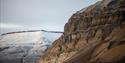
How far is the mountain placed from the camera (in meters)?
69.6

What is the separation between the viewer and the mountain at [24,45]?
6956 cm

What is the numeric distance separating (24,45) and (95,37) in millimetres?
55791

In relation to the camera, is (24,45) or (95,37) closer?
(95,37)

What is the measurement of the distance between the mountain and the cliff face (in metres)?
34.9

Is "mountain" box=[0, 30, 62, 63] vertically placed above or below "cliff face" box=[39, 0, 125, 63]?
below

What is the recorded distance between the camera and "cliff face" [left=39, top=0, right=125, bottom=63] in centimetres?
1895

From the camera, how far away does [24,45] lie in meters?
79.5

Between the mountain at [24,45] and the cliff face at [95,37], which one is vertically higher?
the cliff face at [95,37]

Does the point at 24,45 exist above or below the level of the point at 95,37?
below

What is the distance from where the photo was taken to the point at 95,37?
25484 mm

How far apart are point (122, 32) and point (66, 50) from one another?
10045 millimetres

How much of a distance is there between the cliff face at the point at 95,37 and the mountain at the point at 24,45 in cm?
3491

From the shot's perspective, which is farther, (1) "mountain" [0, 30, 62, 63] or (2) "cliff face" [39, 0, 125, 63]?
(1) "mountain" [0, 30, 62, 63]

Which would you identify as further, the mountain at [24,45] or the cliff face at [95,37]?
the mountain at [24,45]
